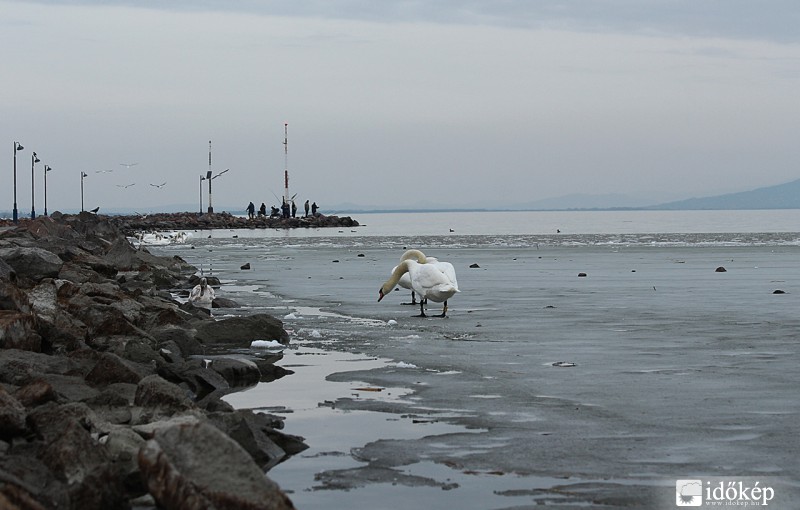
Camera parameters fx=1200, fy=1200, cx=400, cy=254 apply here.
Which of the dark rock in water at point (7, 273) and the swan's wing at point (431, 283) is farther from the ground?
the dark rock in water at point (7, 273)

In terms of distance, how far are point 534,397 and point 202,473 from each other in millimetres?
4382

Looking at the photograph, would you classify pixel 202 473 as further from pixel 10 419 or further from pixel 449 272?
pixel 449 272

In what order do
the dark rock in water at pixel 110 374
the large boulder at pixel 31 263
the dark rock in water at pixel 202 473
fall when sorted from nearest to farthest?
the dark rock in water at pixel 202 473 → the dark rock in water at pixel 110 374 → the large boulder at pixel 31 263

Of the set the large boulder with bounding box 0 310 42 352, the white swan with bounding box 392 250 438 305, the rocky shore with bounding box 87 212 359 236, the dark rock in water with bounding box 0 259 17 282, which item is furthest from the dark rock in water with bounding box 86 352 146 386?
the rocky shore with bounding box 87 212 359 236

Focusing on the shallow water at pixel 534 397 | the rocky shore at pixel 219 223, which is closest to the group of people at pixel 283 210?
the rocky shore at pixel 219 223

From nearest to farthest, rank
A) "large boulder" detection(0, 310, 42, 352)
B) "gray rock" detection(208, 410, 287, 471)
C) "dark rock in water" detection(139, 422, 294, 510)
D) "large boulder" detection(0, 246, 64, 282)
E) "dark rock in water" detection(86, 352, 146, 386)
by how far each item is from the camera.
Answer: "dark rock in water" detection(139, 422, 294, 510) < "gray rock" detection(208, 410, 287, 471) < "dark rock in water" detection(86, 352, 146, 386) < "large boulder" detection(0, 310, 42, 352) < "large boulder" detection(0, 246, 64, 282)

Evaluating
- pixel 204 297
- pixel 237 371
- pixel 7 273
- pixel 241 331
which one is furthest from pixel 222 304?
pixel 237 371

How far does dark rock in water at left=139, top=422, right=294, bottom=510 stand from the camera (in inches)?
216

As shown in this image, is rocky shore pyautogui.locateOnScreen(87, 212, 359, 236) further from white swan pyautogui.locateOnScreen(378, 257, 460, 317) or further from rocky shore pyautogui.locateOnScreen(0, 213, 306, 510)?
rocky shore pyautogui.locateOnScreen(0, 213, 306, 510)

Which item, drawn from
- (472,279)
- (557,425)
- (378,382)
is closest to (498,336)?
(378,382)

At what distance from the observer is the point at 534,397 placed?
954 cm

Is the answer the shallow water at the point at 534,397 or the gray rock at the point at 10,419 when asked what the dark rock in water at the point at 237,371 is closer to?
the shallow water at the point at 534,397

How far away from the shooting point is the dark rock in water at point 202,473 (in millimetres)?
5488

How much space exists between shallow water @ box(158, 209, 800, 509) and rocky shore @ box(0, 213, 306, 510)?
1.57 feet
